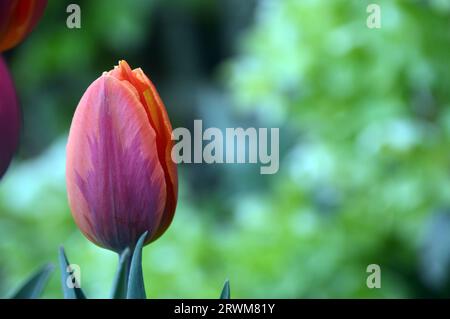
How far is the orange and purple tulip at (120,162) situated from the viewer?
39 centimetres

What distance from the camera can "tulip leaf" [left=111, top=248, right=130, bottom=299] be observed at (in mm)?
405

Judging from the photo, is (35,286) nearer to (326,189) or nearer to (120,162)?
(120,162)

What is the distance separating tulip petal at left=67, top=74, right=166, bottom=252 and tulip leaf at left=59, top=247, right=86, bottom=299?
0.06ft

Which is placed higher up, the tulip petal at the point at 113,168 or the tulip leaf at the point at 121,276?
the tulip petal at the point at 113,168

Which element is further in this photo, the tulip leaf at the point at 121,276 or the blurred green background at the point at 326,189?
the blurred green background at the point at 326,189

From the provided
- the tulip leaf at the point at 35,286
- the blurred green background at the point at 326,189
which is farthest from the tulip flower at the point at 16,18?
the blurred green background at the point at 326,189

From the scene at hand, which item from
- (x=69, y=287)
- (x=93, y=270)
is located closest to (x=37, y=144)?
(x=93, y=270)

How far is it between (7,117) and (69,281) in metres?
0.08

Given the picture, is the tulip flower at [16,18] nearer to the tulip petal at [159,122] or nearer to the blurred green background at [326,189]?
the tulip petal at [159,122]

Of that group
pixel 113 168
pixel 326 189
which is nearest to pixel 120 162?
pixel 113 168

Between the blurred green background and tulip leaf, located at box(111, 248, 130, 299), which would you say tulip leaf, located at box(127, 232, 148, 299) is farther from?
the blurred green background

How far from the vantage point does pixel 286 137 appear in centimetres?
258
